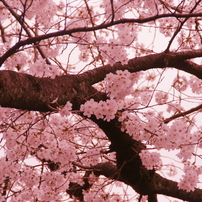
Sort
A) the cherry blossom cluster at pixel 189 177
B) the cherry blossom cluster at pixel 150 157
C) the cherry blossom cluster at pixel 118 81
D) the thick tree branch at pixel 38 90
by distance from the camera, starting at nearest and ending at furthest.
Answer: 1. the thick tree branch at pixel 38 90
2. the cherry blossom cluster at pixel 118 81
3. the cherry blossom cluster at pixel 150 157
4. the cherry blossom cluster at pixel 189 177

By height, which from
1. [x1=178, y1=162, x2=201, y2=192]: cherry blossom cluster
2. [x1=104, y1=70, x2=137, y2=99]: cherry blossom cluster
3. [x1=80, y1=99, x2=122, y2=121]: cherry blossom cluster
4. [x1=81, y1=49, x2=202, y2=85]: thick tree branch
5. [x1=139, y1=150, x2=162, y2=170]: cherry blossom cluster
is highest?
[x1=81, y1=49, x2=202, y2=85]: thick tree branch

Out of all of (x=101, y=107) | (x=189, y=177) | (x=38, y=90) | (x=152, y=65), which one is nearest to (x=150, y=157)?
(x=189, y=177)

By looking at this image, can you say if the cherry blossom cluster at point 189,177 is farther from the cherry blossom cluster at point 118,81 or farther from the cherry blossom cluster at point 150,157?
the cherry blossom cluster at point 118,81

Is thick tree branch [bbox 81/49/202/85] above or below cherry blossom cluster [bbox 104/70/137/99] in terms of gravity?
above

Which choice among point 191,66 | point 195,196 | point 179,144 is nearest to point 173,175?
point 195,196

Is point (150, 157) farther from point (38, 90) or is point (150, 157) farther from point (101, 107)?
point (38, 90)

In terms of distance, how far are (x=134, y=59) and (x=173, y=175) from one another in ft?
7.86

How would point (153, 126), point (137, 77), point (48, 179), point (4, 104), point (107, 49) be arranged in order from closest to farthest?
point (4, 104) → point (107, 49) → point (153, 126) → point (137, 77) → point (48, 179)

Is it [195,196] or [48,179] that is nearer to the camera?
[48,179]

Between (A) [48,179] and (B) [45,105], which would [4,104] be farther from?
(A) [48,179]

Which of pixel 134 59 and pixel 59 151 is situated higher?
pixel 134 59

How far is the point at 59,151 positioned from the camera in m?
2.75

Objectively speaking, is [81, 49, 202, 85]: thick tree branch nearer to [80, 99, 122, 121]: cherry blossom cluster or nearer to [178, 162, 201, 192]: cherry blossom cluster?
[80, 99, 122, 121]: cherry blossom cluster

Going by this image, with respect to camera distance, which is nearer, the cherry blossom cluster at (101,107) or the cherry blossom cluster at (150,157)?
the cherry blossom cluster at (101,107)
